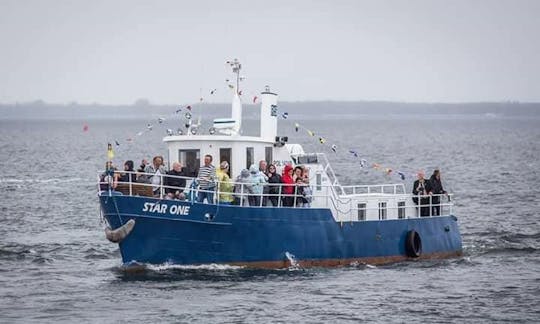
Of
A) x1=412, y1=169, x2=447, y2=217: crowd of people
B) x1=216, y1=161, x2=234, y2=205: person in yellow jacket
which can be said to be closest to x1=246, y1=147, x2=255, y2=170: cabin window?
x1=216, y1=161, x2=234, y2=205: person in yellow jacket

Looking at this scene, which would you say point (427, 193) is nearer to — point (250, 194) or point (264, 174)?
point (264, 174)

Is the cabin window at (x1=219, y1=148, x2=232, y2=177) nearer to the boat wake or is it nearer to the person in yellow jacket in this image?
the person in yellow jacket

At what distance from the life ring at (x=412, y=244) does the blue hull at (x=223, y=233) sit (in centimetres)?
277

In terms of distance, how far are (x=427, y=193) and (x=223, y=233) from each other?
27.5 ft

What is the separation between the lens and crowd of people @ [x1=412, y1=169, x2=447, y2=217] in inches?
1554

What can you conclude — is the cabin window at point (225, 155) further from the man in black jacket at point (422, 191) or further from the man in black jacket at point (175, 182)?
the man in black jacket at point (422, 191)

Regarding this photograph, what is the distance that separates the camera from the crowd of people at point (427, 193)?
129 ft

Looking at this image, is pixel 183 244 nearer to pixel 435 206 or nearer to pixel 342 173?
pixel 435 206

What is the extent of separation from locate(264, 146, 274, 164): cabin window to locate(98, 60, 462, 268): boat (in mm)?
29

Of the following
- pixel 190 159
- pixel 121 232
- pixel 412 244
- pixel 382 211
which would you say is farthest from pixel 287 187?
pixel 412 244

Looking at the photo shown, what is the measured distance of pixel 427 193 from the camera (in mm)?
39875

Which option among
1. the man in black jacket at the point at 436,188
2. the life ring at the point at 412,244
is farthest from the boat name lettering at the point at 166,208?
the man in black jacket at the point at 436,188

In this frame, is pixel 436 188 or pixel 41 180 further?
pixel 41 180

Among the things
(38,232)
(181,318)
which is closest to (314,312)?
(181,318)
